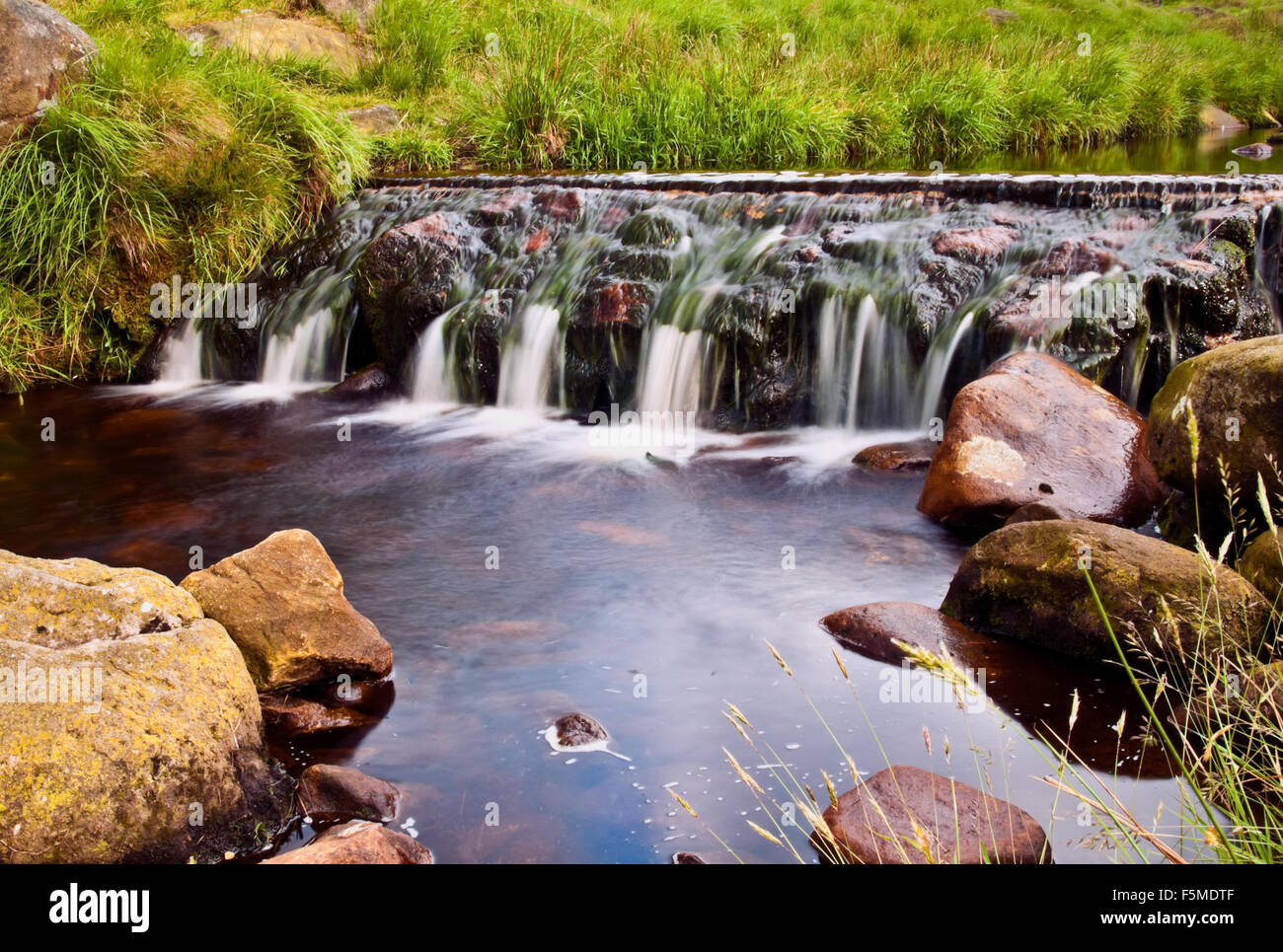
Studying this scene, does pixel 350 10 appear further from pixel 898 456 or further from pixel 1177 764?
pixel 1177 764

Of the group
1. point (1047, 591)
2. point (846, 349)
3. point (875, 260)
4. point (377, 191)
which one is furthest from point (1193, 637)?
point (377, 191)

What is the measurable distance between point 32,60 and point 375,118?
378cm

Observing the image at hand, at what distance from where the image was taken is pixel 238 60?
10688 mm

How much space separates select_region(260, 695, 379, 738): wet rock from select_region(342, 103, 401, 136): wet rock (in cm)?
898

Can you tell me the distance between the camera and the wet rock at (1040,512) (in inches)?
187

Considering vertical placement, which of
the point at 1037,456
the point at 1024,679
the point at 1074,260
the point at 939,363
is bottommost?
the point at 1024,679

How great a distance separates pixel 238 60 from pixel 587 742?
9.68 meters

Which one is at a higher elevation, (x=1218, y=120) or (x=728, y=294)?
(x=1218, y=120)

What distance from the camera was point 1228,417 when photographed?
14.1 ft

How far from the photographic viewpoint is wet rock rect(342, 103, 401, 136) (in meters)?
11.5

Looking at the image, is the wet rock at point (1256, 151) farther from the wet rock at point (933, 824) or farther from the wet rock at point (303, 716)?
the wet rock at point (303, 716)

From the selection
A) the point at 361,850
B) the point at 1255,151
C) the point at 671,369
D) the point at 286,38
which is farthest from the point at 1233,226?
the point at 286,38

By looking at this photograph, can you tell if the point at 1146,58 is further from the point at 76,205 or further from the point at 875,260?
the point at 76,205

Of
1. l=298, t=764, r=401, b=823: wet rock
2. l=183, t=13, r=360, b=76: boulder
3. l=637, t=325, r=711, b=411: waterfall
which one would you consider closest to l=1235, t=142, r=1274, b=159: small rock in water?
l=637, t=325, r=711, b=411: waterfall
